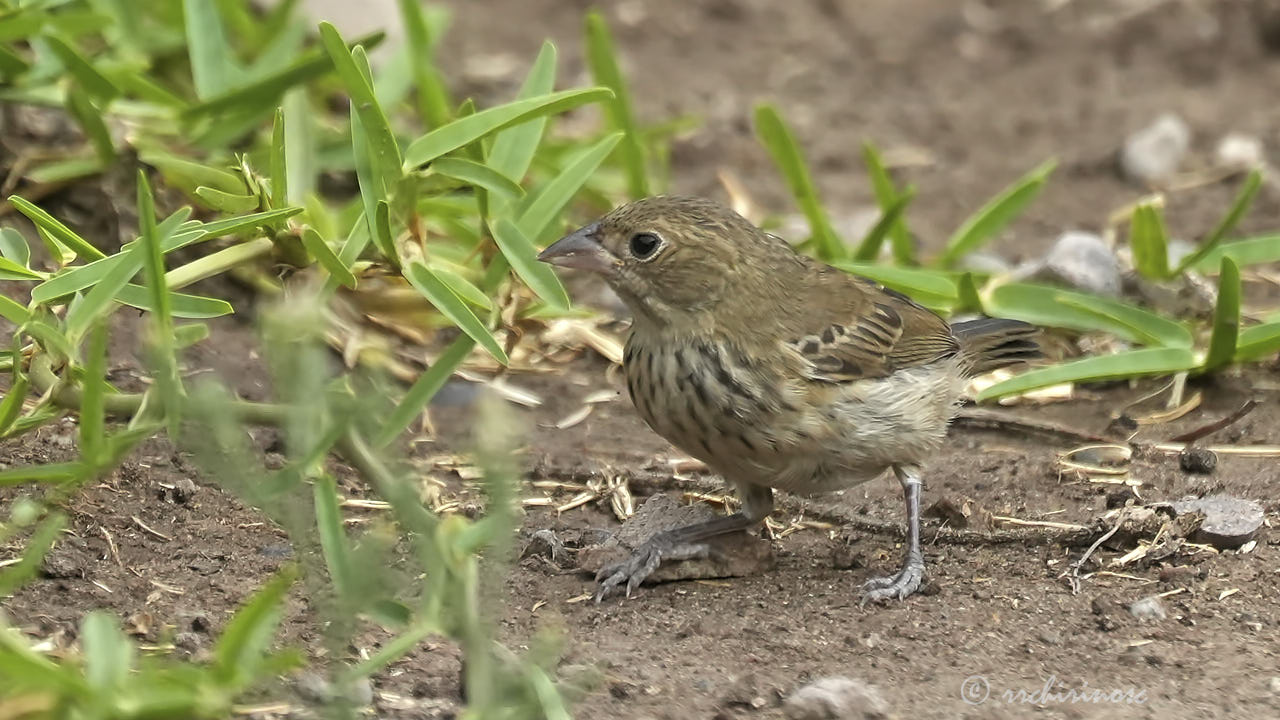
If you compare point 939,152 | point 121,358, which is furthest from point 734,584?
point 939,152

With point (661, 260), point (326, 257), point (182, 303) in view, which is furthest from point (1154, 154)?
point (182, 303)

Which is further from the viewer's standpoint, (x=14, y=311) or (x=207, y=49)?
(x=207, y=49)

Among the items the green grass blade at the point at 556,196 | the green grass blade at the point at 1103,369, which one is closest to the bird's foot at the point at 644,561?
the green grass blade at the point at 556,196

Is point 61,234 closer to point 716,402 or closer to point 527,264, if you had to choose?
point 527,264

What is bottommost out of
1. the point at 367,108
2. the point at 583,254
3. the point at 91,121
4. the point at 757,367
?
the point at 757,367

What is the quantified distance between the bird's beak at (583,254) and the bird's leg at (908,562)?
1.01m

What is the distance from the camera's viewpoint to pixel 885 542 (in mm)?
4738

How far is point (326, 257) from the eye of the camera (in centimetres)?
440

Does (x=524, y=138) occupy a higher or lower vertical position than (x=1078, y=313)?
higher

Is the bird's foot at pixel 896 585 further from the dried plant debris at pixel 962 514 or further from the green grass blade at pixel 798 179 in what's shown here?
the green grass blade at pixel 798 179

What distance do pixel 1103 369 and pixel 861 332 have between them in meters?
0.93

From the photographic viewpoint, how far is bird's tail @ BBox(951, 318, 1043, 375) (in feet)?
16.8

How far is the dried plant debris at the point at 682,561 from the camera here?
4387 mm
